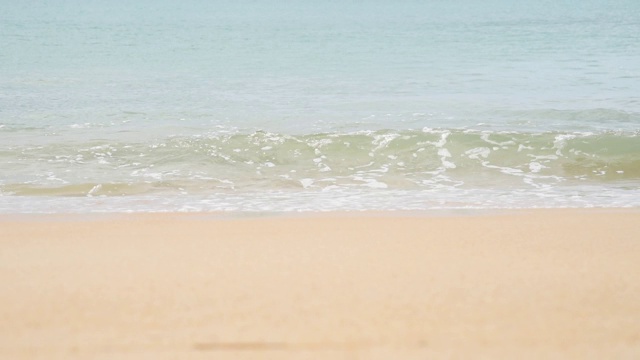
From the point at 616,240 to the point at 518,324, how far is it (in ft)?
6.81

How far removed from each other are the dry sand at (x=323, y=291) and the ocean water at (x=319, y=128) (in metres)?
1.65

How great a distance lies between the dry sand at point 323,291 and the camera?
3477mm

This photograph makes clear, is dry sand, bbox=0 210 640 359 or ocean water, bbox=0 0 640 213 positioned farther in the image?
ocean water, bbox=0 0 640 213

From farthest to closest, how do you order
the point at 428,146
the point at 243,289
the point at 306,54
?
the point at 306,54 → the point at 428,146 → the point at 243,289

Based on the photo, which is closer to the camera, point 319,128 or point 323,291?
point 323,291

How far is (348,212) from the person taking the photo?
6898 mm

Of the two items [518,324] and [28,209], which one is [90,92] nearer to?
[28,209]

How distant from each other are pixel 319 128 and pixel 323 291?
821cm

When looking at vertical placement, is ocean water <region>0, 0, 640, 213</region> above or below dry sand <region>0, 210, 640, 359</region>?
below

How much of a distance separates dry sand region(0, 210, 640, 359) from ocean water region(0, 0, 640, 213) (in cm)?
165

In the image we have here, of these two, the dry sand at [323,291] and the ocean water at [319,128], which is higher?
the dry sand at [323,291]

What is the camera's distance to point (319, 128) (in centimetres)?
1226

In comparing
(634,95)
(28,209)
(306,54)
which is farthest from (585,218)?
(306,54)

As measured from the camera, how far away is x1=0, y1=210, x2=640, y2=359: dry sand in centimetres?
348
